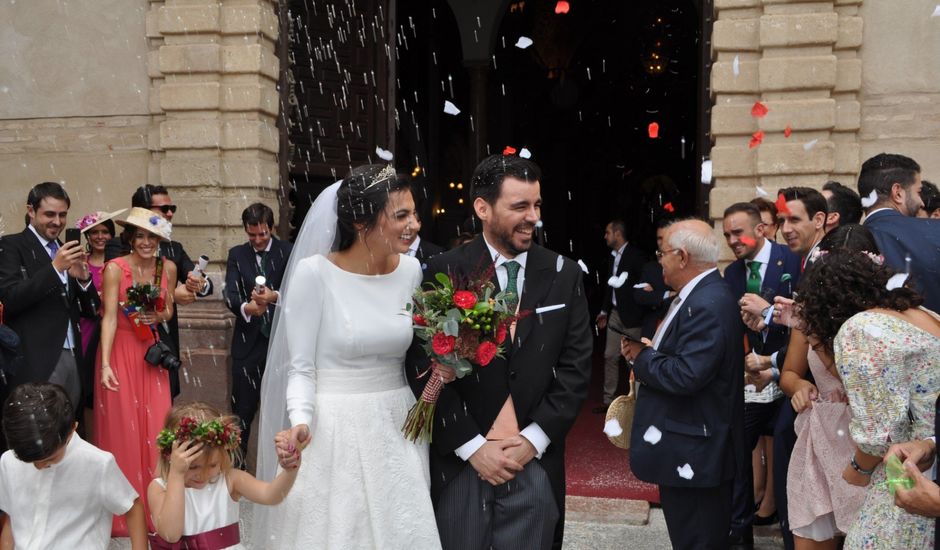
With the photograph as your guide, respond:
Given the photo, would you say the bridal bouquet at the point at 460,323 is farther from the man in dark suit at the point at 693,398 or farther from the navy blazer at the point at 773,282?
the navy blazer at the point at 773,282

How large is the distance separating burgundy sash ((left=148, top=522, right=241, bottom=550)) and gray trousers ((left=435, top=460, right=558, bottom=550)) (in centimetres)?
89

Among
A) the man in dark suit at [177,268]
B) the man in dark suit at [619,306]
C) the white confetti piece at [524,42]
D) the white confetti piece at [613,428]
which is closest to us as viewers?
the white confetti piece at [613,428]

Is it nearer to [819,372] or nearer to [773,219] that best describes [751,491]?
[819,372]

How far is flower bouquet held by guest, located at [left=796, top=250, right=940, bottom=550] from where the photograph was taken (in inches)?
120

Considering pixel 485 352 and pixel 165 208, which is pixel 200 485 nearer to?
pixel 485 352

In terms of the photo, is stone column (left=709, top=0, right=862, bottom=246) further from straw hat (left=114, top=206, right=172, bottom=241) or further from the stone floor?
straw hat (left=114, top=206, right=172, bottom=241)

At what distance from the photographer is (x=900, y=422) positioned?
3070mm

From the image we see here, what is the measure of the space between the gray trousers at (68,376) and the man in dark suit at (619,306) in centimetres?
558

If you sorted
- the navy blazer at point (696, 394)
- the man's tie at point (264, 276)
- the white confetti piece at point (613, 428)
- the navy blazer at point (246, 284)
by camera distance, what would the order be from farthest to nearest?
the navy blazer at point (246, 284) → the man's tie at point (264, 276) → the white confetti piece at point (613, 428) → the navy blazer at point (696, 394)

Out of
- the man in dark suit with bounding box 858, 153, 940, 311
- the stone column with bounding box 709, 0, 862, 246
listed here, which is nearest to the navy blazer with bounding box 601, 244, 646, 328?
the stone column with bounding box 709, 0, 862, 246

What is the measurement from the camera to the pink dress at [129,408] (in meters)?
5.90

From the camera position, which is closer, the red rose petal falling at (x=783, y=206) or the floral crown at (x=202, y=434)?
the floral crown at (x=202, y=434)

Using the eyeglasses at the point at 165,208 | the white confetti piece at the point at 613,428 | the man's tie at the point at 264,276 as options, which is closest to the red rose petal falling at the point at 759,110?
the white confetti piece at the point at 613,428

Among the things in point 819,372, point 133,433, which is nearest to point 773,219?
point 819,372
